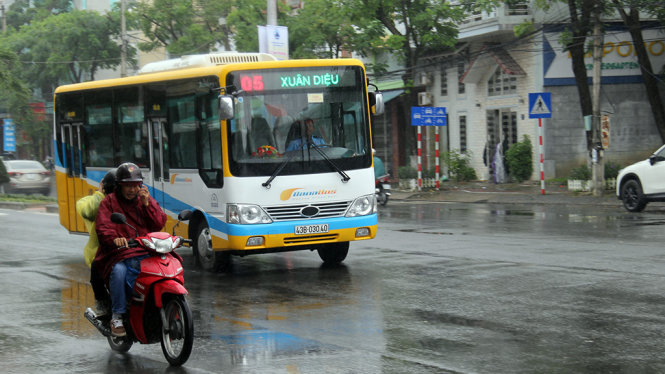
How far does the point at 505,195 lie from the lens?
28.1 m

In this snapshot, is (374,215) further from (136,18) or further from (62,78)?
(62,78)

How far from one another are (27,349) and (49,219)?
56.6ft

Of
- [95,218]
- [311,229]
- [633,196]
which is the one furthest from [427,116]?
[95,218]

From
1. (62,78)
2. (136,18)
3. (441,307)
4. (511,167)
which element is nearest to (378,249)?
(441,307)

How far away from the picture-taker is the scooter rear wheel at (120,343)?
7410mm

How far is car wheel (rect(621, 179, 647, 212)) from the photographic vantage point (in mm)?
20359

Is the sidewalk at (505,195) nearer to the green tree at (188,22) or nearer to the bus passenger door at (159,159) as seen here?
the bus passenger door at (159,159)

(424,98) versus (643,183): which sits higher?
(424,98)

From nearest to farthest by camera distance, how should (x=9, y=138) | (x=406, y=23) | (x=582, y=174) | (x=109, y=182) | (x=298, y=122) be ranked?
(x=109, y=182)
(x=298, y=122)
(x=582, y=174)
(x=406, y=23)
(x=9, y=138)

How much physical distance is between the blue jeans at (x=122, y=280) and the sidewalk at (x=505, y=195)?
17816 millimetres

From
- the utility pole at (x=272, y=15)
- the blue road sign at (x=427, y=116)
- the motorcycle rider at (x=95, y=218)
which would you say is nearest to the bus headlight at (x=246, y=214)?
the motorcycle rider at (x=95, y=218)

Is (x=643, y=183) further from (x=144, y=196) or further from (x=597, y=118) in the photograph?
(x=144, y=196)

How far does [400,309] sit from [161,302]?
3.03 m

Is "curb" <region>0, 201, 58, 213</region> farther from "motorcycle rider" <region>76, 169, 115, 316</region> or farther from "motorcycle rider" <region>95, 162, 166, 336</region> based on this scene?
"motorcycle rider" <region>95, 162, 166, 336</region>
